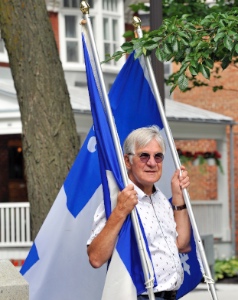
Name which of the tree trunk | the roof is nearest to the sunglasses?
the tree trunk

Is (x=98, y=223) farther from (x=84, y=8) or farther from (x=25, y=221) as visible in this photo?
(x=25, y=221)

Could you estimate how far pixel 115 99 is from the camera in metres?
7.27

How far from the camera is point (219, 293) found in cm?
1744

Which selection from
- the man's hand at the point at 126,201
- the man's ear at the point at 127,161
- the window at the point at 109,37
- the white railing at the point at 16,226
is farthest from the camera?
the window at the point at 109,37

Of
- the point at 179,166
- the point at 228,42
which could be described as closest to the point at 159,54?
the point at 228,42

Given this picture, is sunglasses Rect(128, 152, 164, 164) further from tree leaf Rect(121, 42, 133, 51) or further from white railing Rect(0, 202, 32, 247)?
white railing Rect(0, 202, 32, 247)

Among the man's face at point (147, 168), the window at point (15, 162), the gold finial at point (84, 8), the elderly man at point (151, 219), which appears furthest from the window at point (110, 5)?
the man's face at point (147, 168)

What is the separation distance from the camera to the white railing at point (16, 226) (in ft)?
72.3

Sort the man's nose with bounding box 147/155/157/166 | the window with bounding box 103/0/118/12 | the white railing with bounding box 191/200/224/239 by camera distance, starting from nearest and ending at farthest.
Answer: the man's nose with bounding box 147/155/157/166 < the white railing with bounding box 191/200/224/239 < the window with bounding box 103/0/118/12

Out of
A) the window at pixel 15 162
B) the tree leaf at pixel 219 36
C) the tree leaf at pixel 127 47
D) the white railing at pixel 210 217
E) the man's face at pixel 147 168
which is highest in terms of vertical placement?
the tree leaf at pixel 219 36

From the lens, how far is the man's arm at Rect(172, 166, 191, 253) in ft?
21.6

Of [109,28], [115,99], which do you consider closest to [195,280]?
[115,99]

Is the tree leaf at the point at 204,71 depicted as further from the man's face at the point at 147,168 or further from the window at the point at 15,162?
the window at the point at 15,162

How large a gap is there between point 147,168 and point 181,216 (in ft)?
1.46
